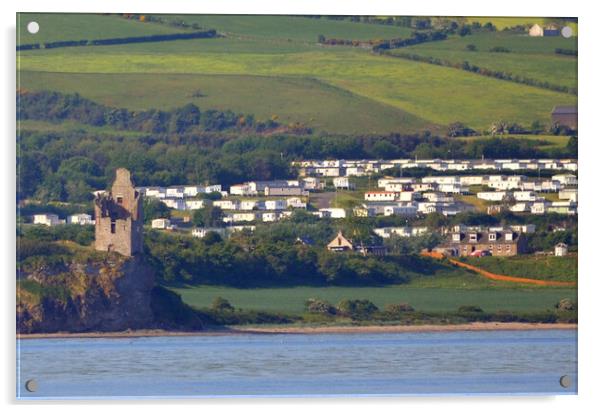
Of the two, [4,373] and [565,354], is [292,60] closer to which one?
[565,354]

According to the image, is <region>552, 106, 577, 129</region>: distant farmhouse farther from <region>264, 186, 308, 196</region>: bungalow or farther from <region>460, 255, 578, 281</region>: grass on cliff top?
<region>264, 186, 308, 196</region>: bungalow

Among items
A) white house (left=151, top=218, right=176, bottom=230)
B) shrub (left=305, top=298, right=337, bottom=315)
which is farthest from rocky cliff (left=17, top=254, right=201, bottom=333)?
white house (left=151, top=218, right=176, bottom=230)

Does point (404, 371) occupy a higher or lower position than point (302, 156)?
lower

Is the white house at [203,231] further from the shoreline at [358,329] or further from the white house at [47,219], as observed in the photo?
the shoreline at [358,329]

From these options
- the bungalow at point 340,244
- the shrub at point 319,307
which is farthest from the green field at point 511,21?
the bungalow at point 340,244

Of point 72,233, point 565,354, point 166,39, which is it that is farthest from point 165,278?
point 565,354

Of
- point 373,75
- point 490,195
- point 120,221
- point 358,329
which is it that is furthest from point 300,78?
point 120,221

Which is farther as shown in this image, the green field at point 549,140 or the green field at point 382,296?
the green field at point 549,140
